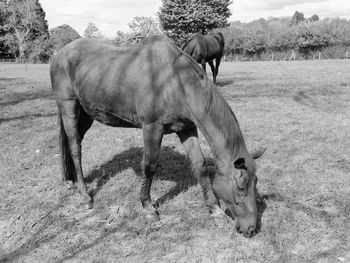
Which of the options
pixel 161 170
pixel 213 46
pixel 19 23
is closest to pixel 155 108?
pixel 161 170

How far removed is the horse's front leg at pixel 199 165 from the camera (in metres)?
4.21

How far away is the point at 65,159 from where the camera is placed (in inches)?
205

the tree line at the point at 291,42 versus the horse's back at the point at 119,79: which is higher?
the horse's back at the point at 119,79

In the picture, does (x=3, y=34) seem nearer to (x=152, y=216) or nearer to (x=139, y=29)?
(x=139, y=29)

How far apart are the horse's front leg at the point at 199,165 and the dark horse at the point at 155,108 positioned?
0.04 feet

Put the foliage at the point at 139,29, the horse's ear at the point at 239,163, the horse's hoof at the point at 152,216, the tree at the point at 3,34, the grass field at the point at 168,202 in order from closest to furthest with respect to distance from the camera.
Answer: the horse's ear at the point at 239,163 → the grass field at the point at 168,202 → the horse's hoof at the point at 152,216 → the foliage at the point at 139,29 → the tree at the point at 3,34

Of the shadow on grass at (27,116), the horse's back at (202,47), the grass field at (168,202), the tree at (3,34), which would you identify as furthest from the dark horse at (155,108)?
the tree at (3,34)

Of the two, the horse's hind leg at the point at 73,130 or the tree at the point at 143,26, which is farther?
the tree at the point at 143,26

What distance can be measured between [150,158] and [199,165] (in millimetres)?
605

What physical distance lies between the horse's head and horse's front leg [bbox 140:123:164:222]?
33.2 inches

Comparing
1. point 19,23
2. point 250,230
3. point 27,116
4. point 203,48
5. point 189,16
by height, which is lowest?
point 27,116

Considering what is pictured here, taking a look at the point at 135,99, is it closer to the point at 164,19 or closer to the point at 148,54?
the point at 148,54

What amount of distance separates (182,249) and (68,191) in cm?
222

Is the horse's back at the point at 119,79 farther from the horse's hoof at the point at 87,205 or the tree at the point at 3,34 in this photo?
the tree at the point at 3,34
